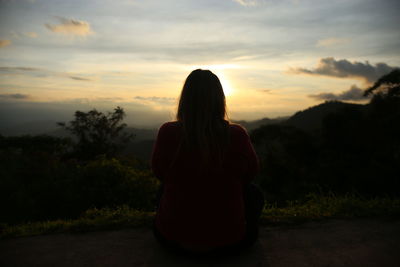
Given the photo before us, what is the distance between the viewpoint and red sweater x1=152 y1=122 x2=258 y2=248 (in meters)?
2.64

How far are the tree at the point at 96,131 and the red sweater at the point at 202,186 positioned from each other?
47.6ft

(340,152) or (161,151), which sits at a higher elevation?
(161,151)

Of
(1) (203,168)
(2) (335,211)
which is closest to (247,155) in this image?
(1) (203,168)

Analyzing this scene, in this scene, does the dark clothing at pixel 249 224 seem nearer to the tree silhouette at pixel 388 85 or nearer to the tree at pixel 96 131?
the tree silhouette at pixel 388 85

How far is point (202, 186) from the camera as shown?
2.66 m

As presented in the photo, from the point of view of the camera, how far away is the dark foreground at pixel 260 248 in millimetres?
2957

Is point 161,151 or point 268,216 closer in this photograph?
point 161,151

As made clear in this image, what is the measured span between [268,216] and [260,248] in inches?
37.2

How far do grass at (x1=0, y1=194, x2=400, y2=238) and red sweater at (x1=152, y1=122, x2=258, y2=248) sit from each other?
4.29 ft

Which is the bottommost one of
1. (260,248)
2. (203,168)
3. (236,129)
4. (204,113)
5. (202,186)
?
(260,248)

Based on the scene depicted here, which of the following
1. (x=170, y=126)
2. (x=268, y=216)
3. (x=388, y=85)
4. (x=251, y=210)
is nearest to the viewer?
(x=170, y=126)

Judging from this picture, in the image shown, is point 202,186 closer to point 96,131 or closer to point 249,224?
point 249,224

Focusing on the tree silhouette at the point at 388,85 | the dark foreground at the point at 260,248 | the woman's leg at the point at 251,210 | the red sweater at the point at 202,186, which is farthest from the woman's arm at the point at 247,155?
the tree silhouette at the point at 388,85

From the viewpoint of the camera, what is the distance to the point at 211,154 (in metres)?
2.56
